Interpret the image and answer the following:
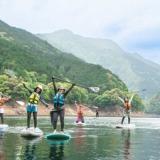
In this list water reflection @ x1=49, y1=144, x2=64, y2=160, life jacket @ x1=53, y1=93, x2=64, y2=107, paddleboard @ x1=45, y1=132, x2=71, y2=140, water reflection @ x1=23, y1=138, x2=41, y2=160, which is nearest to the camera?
water reflection @ x1=23, y1=138, x2=41, y2=160

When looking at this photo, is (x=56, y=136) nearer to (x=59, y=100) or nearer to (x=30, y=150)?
(x=59, y=100)

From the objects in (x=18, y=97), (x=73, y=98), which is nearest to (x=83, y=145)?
(x=18, y=97)

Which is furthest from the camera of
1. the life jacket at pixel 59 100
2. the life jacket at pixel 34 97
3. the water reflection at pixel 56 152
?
the life jacket at pixel 34 97

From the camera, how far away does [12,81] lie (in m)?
170

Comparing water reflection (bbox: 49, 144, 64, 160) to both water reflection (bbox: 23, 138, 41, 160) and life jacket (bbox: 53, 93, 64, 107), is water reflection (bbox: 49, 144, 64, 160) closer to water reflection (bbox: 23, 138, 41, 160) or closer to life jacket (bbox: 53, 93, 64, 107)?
water reflection (bbox: 23, 138, 41, 160)

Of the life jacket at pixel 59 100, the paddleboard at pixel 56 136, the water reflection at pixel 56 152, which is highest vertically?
the life jacket at pixel 59 100

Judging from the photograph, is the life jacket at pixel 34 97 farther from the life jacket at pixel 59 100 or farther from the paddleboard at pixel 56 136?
the paddleboard at pixel 56 136

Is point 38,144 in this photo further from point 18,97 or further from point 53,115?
point 18,97

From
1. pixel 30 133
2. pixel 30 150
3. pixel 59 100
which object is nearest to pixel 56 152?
pixel 30 150

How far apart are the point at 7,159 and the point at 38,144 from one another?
7129 mm

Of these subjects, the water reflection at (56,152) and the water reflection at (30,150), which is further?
the water reflection at (56,152)

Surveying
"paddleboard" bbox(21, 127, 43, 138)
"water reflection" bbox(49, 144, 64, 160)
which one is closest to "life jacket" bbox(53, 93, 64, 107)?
"paddleboard" bbox(21, 127, 43, 138)

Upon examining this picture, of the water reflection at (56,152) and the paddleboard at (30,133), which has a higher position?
the paddleboard at (30,133)

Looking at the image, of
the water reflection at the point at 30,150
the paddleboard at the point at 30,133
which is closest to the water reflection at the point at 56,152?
the water reflection at the point at 30,150
